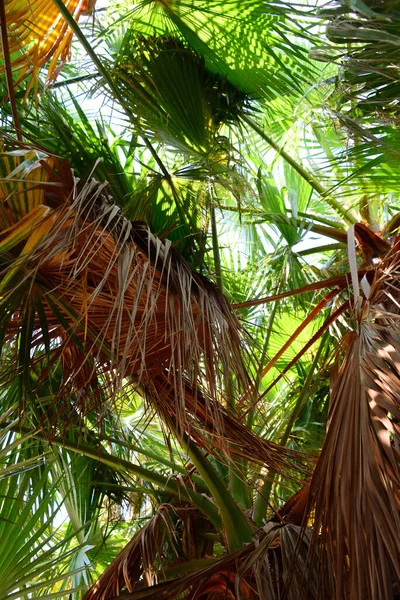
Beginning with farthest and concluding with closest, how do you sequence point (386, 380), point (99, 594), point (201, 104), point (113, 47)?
point (113, 47) → point (201, 104) → point (99, 594) → point (386, 380)

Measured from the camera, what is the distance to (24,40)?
2037 millimetres

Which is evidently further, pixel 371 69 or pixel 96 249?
pixel 371 69

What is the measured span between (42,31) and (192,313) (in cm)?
110

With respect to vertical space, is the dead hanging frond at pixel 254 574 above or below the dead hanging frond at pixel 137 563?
below

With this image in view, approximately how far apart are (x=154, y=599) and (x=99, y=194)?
2.57ft

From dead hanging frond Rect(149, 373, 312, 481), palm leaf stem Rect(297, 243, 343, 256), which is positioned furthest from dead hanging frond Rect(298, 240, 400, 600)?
palm leaf stem Rect(297, 243, 343, 256)

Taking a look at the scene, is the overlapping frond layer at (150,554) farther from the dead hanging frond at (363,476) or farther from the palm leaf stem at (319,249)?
the palm leaf stem at (319,249)

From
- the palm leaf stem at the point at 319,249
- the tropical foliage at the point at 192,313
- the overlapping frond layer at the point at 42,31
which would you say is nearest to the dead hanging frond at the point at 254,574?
the tropical foliage at the point at 192,313

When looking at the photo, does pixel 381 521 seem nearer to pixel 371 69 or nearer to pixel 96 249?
pixel 96 249

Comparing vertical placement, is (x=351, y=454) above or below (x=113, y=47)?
below

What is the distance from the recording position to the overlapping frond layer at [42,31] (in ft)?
6.18

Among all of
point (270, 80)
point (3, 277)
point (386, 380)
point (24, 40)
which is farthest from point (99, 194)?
point (270, 80)

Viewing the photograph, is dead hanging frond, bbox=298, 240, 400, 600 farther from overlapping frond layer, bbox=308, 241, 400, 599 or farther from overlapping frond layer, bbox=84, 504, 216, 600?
overlapping frond layer, bbox=84, 504, 216, 600

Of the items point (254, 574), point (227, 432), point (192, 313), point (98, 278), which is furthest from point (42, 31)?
point (254, 574)
